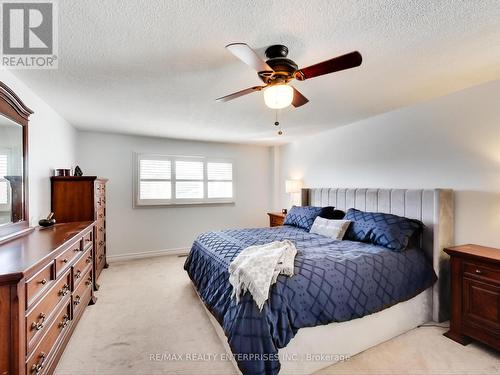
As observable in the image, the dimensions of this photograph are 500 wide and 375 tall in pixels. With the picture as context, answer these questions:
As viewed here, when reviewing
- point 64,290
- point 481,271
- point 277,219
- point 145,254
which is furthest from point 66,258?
point 277,219

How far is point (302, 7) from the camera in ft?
4.68

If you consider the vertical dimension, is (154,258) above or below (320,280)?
below

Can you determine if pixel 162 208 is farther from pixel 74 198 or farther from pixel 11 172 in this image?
pixel 11 172

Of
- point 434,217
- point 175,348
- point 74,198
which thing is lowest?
point 175,348

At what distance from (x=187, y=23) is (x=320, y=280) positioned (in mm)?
2005

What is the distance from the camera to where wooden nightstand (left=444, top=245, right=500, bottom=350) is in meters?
2.12

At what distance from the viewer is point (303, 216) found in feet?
13.2

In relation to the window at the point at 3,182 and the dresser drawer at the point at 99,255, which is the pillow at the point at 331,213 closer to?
the dresser drawer at the point at 99,255

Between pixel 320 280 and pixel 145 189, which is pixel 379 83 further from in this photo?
pixel 145 189

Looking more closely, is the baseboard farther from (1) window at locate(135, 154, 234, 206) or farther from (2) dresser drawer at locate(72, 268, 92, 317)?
(2) dresser drawer at locate(72, 268, 92, 317)

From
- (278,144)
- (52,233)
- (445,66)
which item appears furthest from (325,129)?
(52,233)

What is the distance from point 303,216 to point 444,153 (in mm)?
1938

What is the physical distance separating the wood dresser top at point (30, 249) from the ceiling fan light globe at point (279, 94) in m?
1.79

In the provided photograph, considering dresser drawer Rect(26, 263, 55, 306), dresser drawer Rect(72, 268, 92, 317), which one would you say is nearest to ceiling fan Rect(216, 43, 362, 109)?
dresser drawer Rect(26, 263, 55, 306)
